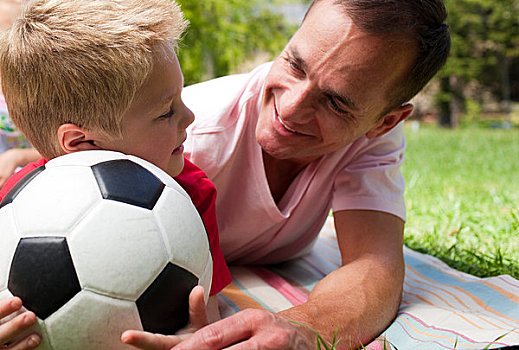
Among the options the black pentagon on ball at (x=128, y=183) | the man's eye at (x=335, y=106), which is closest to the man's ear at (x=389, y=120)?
the man's eye at (x=335, y=106)

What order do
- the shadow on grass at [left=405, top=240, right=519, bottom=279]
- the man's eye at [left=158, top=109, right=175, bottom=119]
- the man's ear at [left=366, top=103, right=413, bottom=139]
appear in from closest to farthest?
the man's eye at [left=158, top=109, right=175, bottom=119]
the man's ear at [left=366, top=103, right=413, bottom=139]
the shadow on grass at [left=405, top=240, right=519, bottom=279]

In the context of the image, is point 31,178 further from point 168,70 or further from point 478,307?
point 478,307

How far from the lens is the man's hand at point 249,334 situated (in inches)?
59.1

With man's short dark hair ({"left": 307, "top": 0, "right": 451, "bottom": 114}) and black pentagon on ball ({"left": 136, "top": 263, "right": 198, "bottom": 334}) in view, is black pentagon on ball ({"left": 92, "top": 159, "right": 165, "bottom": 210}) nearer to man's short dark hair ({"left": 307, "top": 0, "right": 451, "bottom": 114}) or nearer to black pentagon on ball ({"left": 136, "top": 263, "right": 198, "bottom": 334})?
black pentagon on ball ({"left": 136, "top": 263, "right": 198, "bottom": 334})

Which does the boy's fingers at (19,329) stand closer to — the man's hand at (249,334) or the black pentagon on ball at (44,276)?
the black pentagon on ball at (44,276)

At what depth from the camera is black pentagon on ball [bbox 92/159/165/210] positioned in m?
1.56

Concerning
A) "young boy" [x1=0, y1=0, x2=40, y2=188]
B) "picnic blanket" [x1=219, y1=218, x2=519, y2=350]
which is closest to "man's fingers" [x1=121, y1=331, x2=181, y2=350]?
"picnic blanket" [x1=219, y1=218, x2=519, y2=350]

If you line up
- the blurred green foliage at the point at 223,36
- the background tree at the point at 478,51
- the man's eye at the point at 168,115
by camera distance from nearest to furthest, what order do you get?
1. the man's eye at the point at 168,115
2. the blurred green foliage at the point at 223,36
3. the background tree at the point at 478,51

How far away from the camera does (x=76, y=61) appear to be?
5.83 ft

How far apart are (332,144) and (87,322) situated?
137 cm

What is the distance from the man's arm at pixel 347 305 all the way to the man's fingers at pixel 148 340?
42mm

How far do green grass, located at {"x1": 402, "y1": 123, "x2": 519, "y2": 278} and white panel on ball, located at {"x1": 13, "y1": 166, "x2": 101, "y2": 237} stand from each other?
89.0 inches

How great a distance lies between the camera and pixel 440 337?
2.08 meters

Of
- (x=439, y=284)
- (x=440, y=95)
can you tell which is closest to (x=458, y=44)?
(x=440, y=95)
